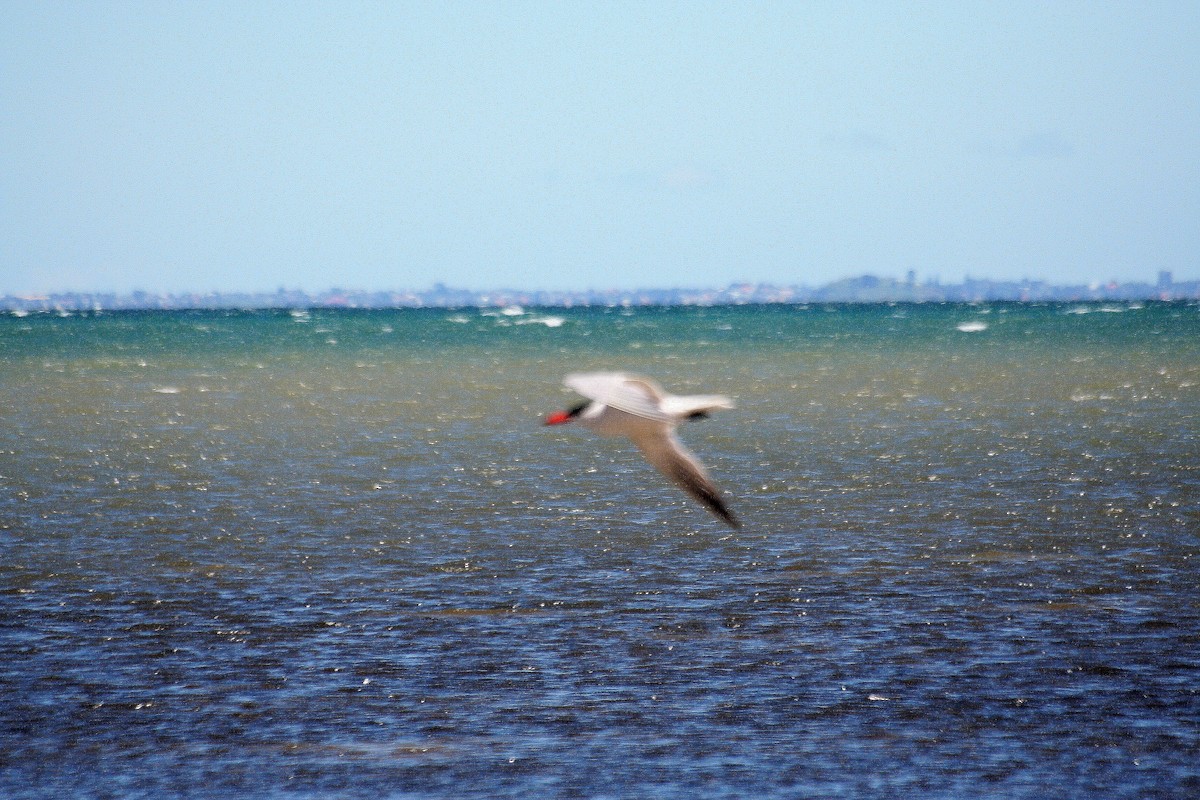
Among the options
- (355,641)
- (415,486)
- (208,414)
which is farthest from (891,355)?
(355,641)

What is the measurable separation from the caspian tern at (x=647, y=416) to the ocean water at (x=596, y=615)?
2.65 meters

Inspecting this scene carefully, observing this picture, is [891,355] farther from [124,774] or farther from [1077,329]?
[124,774]

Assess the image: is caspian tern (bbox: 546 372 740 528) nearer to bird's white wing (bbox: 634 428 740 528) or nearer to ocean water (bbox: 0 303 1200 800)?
bird's white wing (bbox: 634 428 740 528)

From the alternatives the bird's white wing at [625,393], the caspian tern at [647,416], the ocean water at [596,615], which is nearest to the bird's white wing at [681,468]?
the caspian tern at [647,416]

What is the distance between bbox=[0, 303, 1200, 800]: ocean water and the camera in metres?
11.4

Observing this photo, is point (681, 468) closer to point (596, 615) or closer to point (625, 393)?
point (625, 393)

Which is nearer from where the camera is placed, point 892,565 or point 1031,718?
point 1031,718

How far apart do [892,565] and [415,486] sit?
1015 centimetres

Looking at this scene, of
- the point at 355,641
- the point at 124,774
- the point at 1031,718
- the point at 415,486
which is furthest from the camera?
the point at 415,486

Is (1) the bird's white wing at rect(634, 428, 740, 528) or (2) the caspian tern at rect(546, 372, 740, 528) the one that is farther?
(1) the bird's white wing at rect(634, 428, 740, 528)

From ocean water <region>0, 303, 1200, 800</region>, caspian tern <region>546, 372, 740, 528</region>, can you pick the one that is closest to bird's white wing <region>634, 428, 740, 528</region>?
caspian tern <region>546, 372, 740, 528</region>

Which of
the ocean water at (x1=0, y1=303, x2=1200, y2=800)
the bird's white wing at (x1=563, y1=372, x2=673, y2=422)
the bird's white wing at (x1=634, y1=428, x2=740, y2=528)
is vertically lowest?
the ocean water at (x1=0, y1=303, x2=1200, y2=800)

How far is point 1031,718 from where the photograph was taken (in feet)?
40.3

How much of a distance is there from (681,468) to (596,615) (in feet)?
21.4
